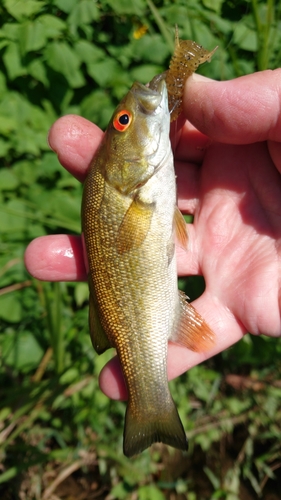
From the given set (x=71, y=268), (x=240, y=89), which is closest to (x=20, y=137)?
(x=71, y=268)

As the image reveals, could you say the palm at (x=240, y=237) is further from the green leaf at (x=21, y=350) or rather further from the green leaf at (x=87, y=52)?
the green leaf at (x=21, y=350)

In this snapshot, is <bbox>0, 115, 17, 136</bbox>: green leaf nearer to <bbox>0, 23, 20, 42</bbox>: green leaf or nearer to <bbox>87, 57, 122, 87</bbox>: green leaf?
<bbox>0, 23, 20, 42</bbox>: green leaf

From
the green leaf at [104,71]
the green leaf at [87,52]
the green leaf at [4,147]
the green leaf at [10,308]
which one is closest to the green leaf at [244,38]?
the green leaf at [104,71]

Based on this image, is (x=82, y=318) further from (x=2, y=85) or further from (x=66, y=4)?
(x=66, y=4)

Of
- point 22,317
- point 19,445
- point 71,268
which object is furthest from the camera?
point 22,317

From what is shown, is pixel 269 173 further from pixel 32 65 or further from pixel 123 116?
pixel 32 65
